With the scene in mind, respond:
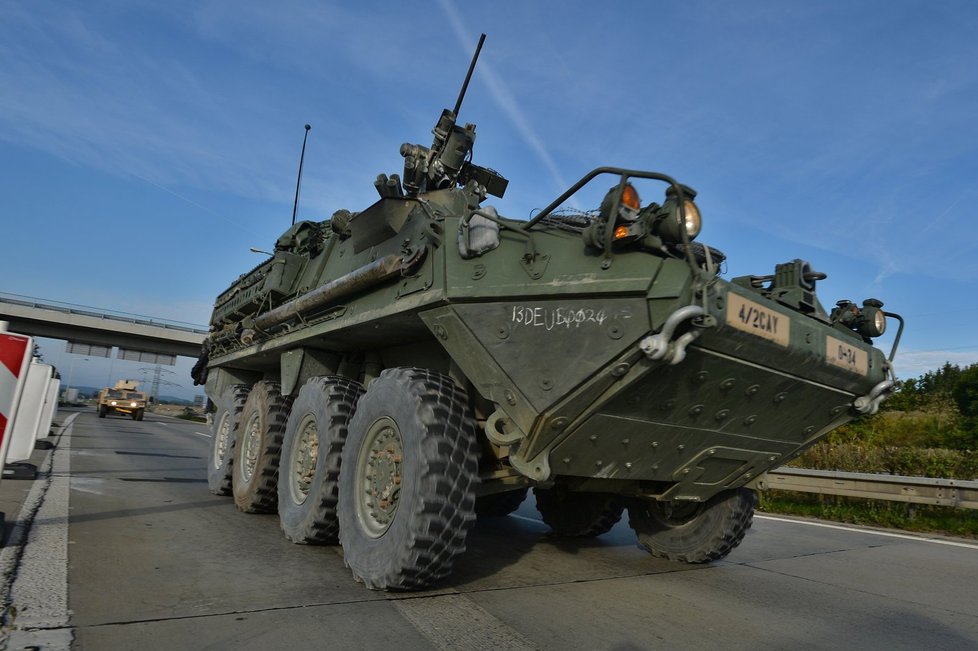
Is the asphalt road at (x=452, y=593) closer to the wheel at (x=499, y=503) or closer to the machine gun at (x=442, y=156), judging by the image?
the wheel at (x=499, y=503)

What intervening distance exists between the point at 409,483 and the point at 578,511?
2954 mm

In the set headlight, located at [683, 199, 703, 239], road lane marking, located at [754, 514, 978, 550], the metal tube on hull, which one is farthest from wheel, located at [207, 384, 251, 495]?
road lane marking, located at [754, 514, 978, 550]

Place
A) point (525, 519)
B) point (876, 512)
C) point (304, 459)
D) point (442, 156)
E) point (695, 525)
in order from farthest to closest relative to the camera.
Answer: point (876, 512) < point (525, 519) < point (442, 156) < point (304, 459) < point (695, 525)

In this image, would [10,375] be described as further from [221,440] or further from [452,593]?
[221,440]

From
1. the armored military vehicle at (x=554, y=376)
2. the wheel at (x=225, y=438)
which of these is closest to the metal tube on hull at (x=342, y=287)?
the armored military vehicle at (x=554, y=376)

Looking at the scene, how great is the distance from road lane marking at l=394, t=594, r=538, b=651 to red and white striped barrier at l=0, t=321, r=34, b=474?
2482 mm

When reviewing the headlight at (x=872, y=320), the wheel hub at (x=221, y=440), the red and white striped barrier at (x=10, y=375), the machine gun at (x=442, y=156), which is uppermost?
the machine gun at (x=442, y=156)

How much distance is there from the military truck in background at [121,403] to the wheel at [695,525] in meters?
33.9

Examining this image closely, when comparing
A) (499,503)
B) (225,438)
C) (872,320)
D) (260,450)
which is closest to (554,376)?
(872,320)

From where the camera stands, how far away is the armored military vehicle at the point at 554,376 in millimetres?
3348

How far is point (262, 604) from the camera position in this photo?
342cm

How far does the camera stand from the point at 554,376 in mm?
3504

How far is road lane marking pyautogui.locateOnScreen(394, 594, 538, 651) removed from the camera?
3.02m

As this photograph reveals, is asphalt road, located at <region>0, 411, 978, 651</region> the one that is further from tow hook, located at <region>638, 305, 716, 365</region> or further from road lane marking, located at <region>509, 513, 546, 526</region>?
tow hook, located at <region>638, 305, 716, 365</region>
